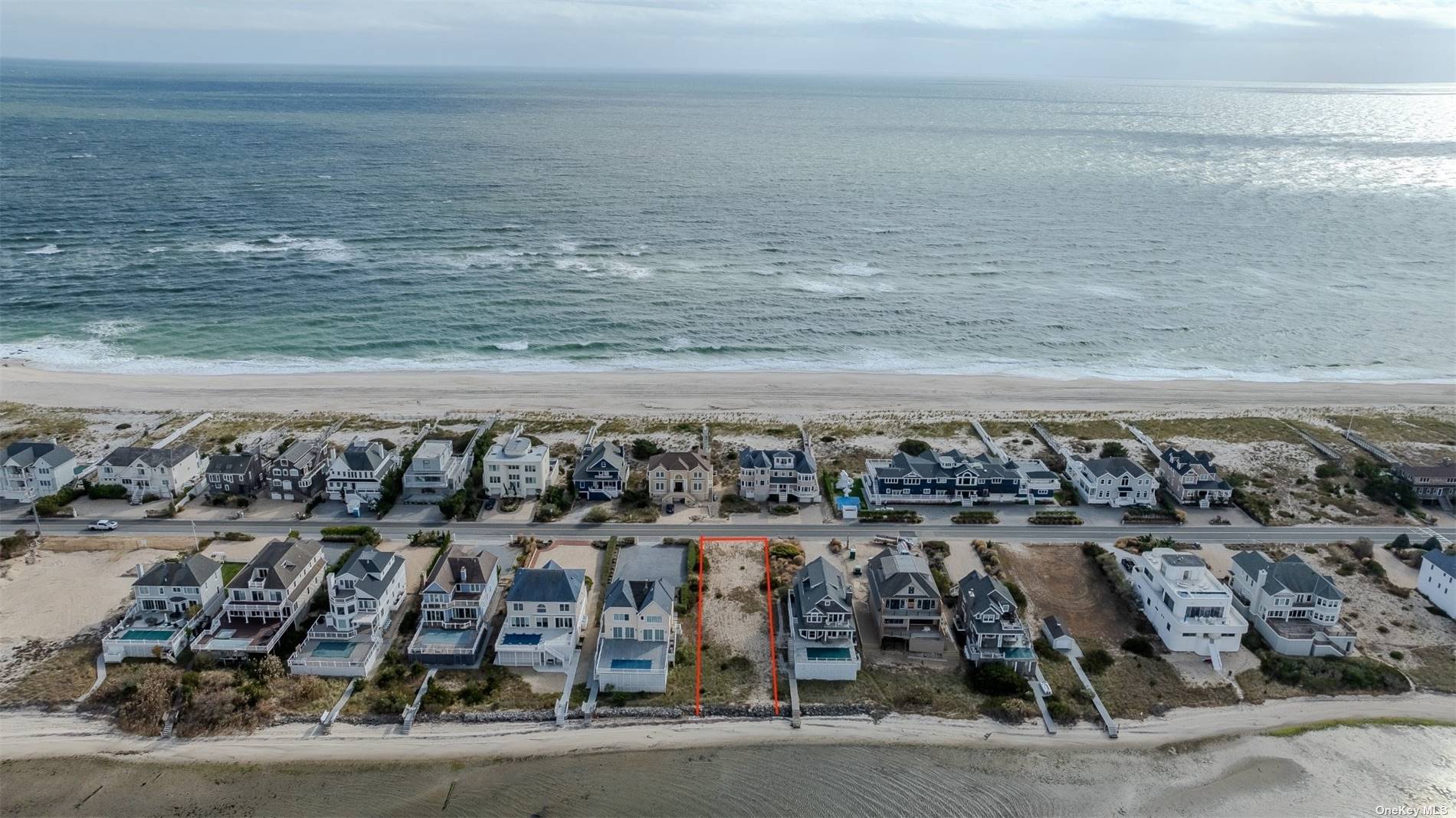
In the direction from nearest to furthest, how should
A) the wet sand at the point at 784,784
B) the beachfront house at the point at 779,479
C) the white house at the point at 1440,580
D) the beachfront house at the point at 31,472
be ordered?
the wet sand at the point at 784,784
the white house at the point at 1440,580
the beachfront house at the point at 31,472
the beachfront house at the point at 779,479

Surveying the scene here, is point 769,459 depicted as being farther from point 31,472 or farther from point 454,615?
point 31,472

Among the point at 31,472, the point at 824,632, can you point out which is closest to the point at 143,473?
the point at 31,472

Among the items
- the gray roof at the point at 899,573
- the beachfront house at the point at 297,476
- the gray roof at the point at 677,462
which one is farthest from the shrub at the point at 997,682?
the beachfront house at the point at 297,476

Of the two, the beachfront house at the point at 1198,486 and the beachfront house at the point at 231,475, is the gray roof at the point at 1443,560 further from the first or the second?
the beachfront house at the point at 231,475

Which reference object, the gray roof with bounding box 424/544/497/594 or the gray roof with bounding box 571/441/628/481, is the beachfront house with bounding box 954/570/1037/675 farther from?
the gray roof with bounding box 571/441/628/481

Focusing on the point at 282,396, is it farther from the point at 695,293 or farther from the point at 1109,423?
the point at 1109,423

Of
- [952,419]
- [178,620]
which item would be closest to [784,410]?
[952,419]
